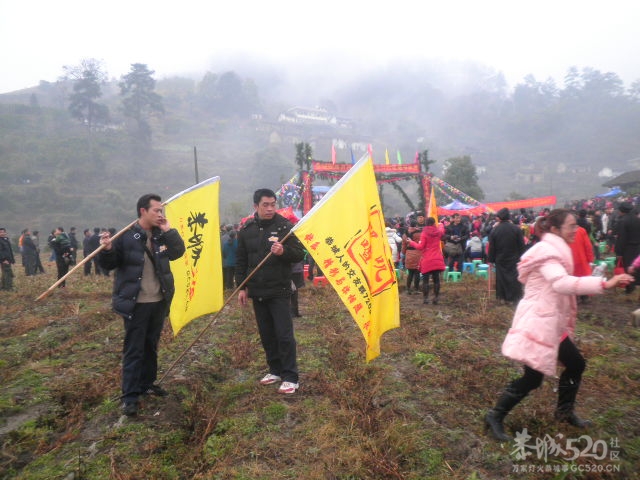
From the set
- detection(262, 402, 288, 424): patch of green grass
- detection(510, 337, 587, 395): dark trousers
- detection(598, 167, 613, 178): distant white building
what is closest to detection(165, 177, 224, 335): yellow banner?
detection(262, 402, 288, 424): patch of green grass

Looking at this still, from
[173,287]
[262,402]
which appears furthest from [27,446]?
[262,402]

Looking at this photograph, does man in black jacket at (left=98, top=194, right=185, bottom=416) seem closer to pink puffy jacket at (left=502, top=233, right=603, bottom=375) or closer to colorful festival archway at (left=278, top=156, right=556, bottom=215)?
pink puffy jacket at (left=502, top=233, right=603, bottom=375)

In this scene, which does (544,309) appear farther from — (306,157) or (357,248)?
(306,157)

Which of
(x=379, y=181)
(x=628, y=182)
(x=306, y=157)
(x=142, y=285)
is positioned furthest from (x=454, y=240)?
(x=628, y=182)

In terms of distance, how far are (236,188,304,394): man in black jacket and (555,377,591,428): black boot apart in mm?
2253

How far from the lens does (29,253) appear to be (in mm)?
14039

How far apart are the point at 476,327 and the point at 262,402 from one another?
3.72 meters

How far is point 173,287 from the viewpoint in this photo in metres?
3.73

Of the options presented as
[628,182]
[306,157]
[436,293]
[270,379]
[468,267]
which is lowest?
[468,267]

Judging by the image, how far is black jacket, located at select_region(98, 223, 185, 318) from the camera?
3.39 m

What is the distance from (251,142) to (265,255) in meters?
85.4

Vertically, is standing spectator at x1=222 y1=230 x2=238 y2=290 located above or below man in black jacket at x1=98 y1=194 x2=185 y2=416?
below

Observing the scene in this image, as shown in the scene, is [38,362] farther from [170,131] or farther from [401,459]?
[170,131]

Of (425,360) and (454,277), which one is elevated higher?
(425,360)
